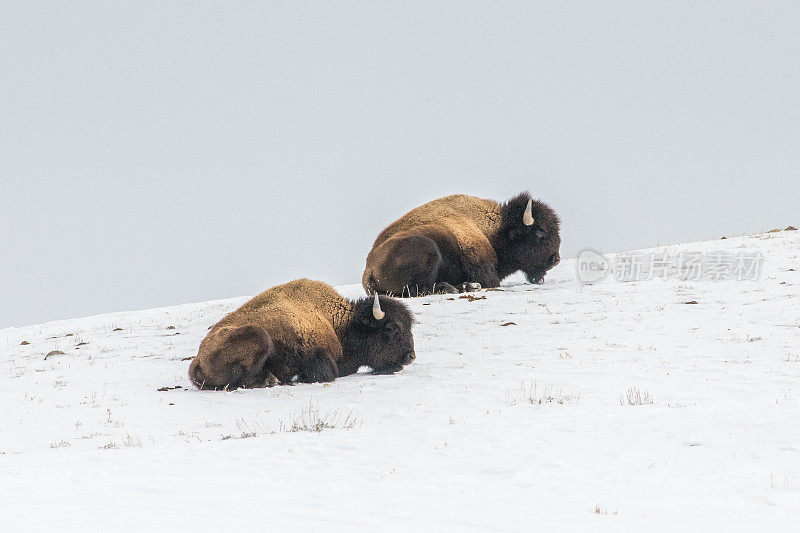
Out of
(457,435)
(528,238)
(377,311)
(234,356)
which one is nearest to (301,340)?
(234,356)

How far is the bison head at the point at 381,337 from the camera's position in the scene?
9703 millimetres

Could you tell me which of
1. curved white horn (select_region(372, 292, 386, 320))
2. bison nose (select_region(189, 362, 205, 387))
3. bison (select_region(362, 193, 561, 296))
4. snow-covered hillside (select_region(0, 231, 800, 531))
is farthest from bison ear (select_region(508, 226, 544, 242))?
bison nose (select_region(189, 362, 205, 387))

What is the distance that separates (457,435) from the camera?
621cm

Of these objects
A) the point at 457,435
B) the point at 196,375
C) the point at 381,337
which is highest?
the point at 381,337

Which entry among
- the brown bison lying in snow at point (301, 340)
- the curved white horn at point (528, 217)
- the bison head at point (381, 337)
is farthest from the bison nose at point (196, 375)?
the curved white horn at point (528, 217)

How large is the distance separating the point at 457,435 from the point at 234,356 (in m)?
3.37

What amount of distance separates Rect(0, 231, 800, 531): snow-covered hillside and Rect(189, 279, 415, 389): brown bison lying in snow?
29cm

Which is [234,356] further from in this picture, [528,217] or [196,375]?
[528,217]

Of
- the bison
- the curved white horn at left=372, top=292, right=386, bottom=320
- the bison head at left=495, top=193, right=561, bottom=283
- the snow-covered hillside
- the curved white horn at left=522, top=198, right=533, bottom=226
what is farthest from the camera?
the bison head at left=495, top=193, right=561, bottom=283

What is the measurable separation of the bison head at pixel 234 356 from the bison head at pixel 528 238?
854 centimetres

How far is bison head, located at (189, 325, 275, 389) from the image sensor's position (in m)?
8.56

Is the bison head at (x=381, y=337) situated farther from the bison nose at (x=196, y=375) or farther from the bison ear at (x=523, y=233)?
the bison ear at (x=523, y=233)

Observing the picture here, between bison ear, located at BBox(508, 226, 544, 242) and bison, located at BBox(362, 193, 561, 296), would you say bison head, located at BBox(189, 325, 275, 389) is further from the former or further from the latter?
bison ear, located at BBox(508, 226, 544, 242)

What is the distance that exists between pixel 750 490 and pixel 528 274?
12.0 m
